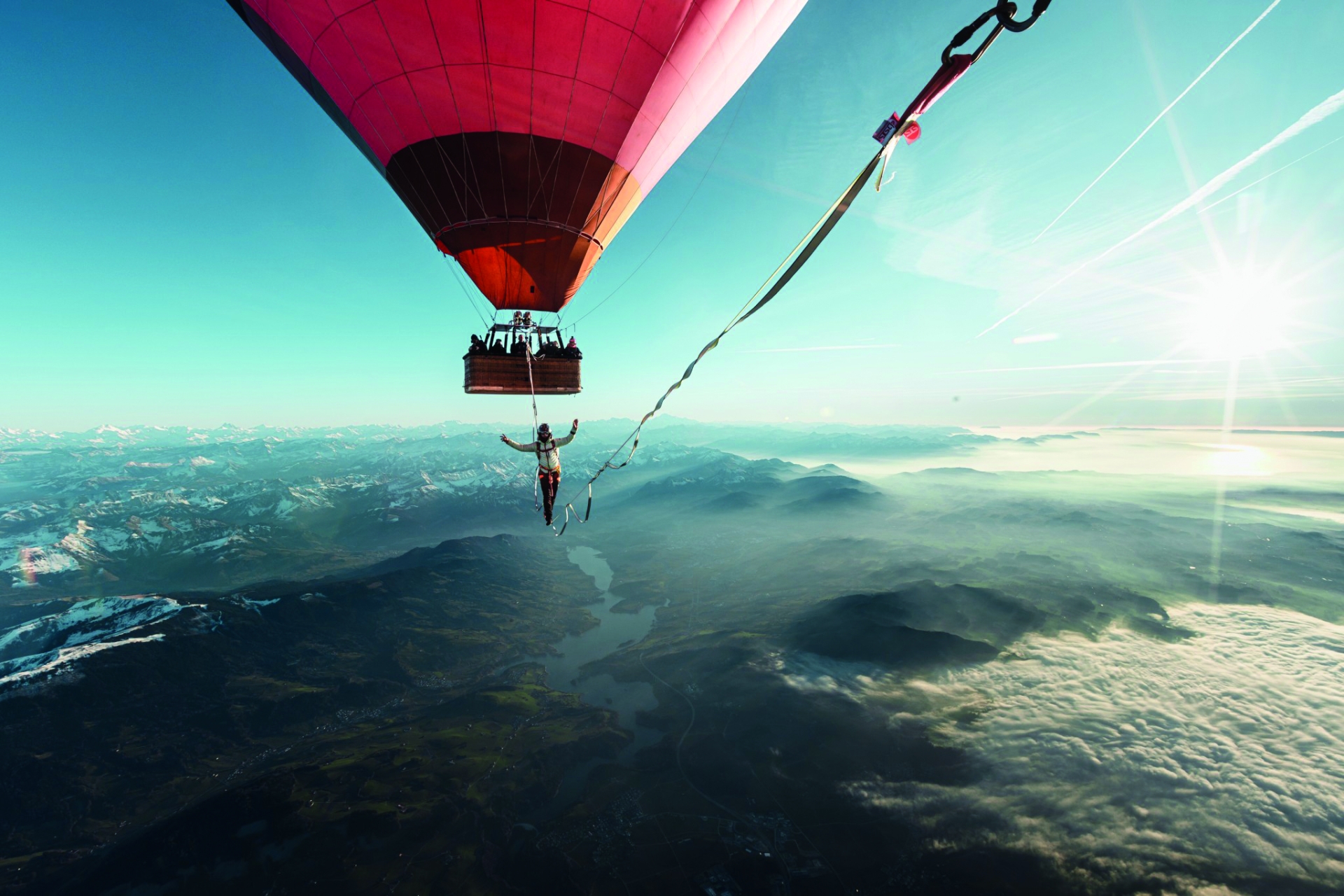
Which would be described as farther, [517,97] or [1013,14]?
[517,97]

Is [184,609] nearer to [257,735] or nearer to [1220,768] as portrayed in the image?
[257,735]

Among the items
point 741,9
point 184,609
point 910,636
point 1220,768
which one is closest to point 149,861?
point 184,609

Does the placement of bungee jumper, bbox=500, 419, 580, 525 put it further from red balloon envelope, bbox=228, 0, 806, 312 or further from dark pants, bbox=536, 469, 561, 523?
red balloon envelope, bbox=228, 0, 806, 312

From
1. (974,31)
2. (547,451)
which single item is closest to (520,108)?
(547,451)

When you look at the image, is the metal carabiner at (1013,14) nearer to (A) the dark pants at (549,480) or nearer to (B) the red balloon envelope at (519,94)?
(B) the red balloon envelope at (519,94)

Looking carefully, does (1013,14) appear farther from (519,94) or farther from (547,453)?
(547,453)
